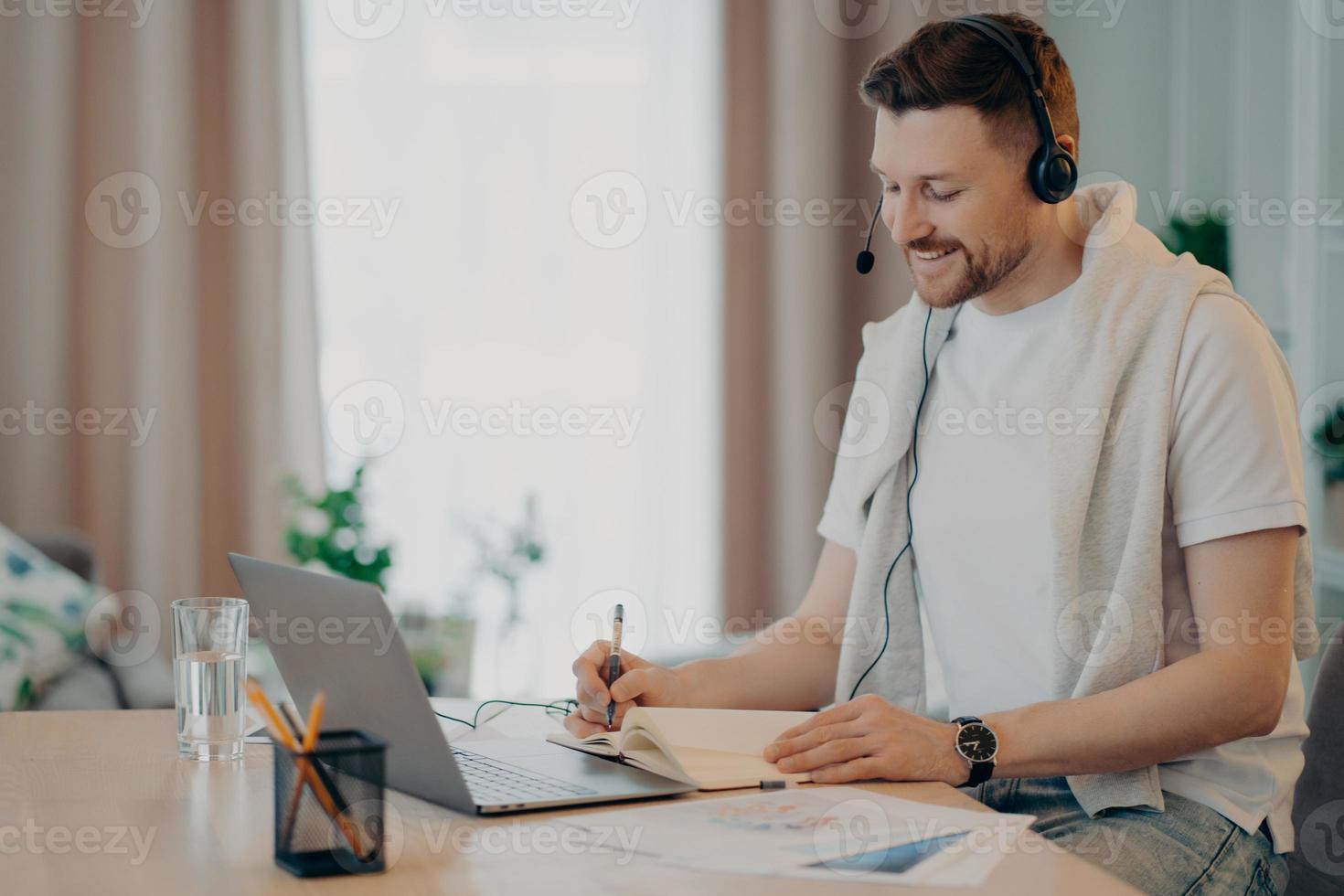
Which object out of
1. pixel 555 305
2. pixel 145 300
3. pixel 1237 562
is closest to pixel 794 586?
pixel 555 305

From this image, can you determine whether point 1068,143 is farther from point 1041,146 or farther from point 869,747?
point 869,747

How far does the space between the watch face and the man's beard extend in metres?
0.50

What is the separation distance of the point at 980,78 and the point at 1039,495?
1.46 feet

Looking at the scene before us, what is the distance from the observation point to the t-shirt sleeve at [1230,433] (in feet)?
4.02

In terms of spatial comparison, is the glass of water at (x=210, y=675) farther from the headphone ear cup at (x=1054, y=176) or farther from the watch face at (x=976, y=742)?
the headphone ear cup at (x=1054, y=176)

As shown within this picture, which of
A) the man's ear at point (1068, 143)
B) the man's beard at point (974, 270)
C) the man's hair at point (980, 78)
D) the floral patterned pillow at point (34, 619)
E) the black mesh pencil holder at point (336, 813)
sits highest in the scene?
the man's hair at point (980, 78)

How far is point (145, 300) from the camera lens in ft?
9.73

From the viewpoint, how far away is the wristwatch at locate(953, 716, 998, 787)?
1.13 metres

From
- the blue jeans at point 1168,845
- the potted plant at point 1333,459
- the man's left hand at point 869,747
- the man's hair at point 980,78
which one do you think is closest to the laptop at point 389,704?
the man's left hand at point 869,747

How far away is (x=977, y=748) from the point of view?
1136mm

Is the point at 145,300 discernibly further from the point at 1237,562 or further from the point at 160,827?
the point at 1237,562

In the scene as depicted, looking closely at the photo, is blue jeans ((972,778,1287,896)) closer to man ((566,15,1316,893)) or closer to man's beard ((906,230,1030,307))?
man ((566,15,1316,893))

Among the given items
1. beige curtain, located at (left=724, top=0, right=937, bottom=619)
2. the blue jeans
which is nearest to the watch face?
the blue jeans

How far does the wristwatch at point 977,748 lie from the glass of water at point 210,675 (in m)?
0.62
